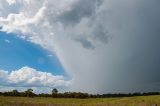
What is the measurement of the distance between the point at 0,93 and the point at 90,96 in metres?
52.8

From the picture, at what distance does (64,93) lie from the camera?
19788 cm

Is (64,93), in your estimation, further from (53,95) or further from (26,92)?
(26,92)

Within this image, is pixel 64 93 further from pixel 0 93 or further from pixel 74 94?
pixel 0 93

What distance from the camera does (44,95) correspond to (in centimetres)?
19675

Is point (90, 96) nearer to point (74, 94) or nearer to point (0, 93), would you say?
point (74, 94)

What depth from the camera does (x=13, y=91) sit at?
19800 cm

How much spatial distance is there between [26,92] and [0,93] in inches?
629

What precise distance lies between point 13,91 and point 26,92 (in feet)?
25.9

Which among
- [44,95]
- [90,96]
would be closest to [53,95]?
[44,95]

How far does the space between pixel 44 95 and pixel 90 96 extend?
91.7 feet

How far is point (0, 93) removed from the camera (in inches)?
7490

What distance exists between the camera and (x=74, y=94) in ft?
635

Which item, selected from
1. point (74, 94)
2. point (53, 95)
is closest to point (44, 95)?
point (53, 95)

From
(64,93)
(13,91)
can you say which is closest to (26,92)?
(13,91)
